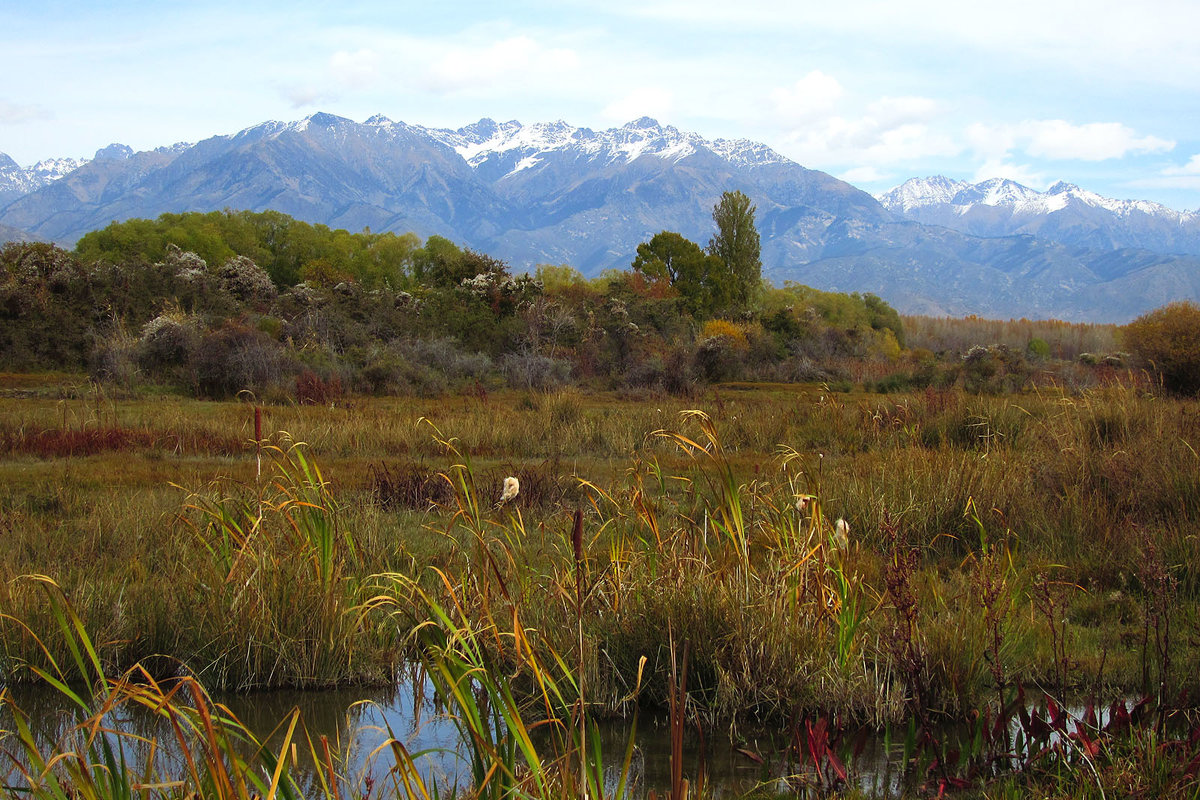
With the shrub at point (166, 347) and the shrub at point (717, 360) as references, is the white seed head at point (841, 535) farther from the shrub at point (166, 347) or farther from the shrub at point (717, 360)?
the shrub at point (717, 360)

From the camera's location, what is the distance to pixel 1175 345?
71.9 ft

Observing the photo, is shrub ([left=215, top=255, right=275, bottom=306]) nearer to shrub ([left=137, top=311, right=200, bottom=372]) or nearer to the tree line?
the tree line

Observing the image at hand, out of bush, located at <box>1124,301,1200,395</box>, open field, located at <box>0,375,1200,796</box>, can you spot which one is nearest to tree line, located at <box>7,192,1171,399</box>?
bush, located at <box>1124,301,1200,395</box>

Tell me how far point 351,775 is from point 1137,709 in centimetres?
344

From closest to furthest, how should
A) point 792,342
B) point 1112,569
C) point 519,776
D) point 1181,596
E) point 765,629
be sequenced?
point 519,776
point 765,629
point 1181,596
point 1112,569
point 792,342

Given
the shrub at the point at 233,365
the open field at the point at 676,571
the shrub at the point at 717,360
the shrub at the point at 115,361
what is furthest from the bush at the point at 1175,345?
the shrub at the point at 115,361

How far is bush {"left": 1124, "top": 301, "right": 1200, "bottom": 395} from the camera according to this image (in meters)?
21.3

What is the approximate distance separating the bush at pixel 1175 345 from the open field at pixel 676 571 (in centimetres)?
1362

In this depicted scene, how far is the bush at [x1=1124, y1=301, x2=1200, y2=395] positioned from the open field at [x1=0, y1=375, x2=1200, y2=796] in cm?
1362

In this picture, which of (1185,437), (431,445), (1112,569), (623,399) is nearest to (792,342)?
(623,399)

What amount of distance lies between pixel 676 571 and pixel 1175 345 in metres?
22.3

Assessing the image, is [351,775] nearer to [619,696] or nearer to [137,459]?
[619,696]

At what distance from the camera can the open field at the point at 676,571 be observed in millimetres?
4477

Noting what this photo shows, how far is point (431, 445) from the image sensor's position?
12.9 meters
